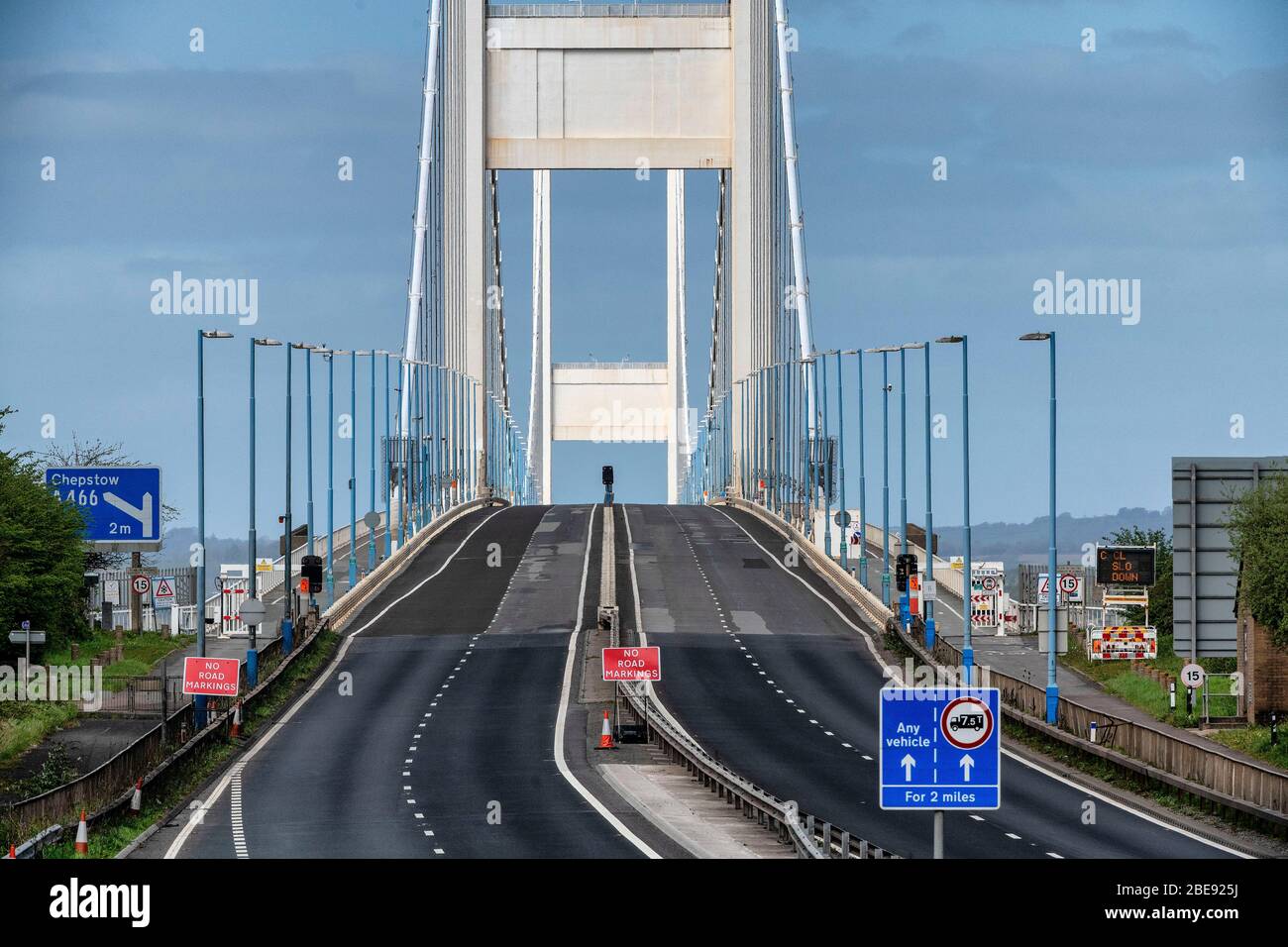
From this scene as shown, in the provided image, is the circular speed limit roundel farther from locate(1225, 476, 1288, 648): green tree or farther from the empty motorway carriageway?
locate(1225, 476, 1288, 648): green tree

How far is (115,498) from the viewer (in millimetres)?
66125

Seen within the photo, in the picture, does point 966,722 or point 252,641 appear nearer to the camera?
point 966,722

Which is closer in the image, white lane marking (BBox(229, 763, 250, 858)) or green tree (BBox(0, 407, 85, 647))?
white lane marking (BBox(229, 763, 250, 858))

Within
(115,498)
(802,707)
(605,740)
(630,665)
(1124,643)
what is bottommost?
(802,707)

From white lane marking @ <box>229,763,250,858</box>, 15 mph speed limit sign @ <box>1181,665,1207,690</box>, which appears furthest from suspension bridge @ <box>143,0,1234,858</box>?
15 mph speed limit sign @ <box>1181,665,1207,690</box>

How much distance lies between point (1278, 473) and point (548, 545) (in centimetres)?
5664

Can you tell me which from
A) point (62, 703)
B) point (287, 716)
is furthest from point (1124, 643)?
point (62, 703)

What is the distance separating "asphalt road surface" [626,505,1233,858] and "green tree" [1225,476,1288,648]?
8.45m

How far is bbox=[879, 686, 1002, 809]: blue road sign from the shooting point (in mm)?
16328

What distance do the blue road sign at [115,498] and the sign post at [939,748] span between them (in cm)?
5223

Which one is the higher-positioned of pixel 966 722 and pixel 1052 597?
pixel 966 722

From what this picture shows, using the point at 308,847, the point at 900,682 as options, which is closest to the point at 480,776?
the point at 308,847

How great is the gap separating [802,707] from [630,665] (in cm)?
857

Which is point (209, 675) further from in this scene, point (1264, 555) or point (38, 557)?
point (1264, 555)
